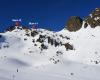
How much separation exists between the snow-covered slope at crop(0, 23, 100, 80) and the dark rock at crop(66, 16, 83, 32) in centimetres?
241

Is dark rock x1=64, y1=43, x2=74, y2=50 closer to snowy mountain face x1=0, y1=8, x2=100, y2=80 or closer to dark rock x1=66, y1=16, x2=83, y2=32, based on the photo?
snowy mountain face x1=0, y1=8, x2=100, y2=80

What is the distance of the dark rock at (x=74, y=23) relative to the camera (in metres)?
121

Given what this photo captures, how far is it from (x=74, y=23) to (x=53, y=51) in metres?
27.3

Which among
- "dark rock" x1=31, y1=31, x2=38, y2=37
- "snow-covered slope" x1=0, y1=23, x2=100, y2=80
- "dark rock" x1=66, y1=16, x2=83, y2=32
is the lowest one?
"snow-covered slope" x1=0, y1=23, x2=100, y2=80

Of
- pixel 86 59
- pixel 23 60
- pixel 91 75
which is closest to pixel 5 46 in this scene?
pixel 23 60

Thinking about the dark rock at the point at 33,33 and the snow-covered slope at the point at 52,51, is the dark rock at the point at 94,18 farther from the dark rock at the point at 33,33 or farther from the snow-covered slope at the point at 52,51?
the dark rock at the point at 33,33

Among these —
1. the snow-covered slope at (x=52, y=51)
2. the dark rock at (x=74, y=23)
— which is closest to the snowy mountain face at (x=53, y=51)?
the snow-covered slope at (x=52, y=51)

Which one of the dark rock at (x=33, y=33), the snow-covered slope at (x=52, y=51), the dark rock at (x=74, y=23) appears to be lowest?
the snow-covered slope at (x=52, y=51)

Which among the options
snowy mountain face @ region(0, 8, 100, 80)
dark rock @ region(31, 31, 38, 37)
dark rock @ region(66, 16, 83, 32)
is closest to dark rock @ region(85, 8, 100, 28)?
snowy mountain face @ region(0, 8, 100, 80)

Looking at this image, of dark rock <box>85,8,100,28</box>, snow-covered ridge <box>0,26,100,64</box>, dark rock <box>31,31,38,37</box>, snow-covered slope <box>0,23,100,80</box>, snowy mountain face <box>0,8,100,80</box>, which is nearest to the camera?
snow-covered slope <box>0,23,100,80</box>

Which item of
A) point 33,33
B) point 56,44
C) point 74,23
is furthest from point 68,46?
point 74,23

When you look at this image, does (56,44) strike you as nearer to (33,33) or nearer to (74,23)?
(33,33)

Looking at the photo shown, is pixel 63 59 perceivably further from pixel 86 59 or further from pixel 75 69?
pixel 75 69

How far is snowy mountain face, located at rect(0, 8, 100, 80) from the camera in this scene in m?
79.2
